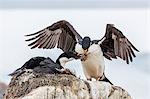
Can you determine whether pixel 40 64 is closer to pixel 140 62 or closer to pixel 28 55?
pixel 28 55

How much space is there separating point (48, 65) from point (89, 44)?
0.49 ft

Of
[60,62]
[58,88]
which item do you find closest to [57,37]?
[60,62]

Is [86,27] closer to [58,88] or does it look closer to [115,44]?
[115,44]

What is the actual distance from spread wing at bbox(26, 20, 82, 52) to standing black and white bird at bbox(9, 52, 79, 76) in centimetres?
3

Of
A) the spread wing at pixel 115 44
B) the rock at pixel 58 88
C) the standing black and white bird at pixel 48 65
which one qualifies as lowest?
the rock at pixel 58 88

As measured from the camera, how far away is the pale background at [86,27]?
118 centimetres

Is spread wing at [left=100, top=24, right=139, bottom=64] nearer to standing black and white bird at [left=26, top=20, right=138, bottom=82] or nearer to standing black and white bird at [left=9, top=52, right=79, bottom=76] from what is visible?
standing black and white bird at [left=26, top=20, right=138, bottom=82]

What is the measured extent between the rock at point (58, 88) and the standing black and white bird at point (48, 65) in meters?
0.02

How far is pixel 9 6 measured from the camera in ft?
3.87

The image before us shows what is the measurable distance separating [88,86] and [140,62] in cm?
19

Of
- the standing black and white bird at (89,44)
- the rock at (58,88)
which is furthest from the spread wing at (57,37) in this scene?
the rock at (58,88)

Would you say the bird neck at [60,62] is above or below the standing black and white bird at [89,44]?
below

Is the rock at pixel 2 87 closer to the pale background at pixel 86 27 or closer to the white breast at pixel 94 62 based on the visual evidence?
the pale background at pixel 86 27

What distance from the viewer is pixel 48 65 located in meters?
1.20
